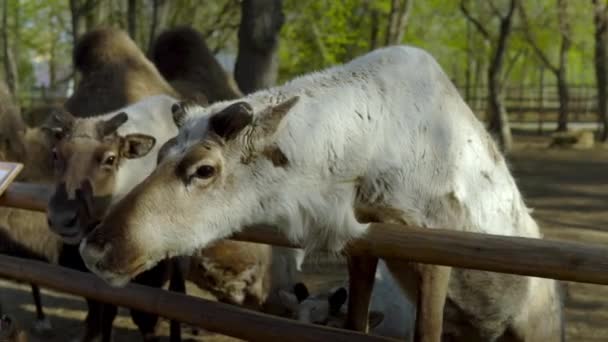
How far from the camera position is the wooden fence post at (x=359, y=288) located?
3295mm

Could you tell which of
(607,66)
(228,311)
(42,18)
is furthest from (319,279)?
(42,18)

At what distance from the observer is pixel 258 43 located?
28.1 feet

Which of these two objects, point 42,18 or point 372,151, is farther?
point 42,18

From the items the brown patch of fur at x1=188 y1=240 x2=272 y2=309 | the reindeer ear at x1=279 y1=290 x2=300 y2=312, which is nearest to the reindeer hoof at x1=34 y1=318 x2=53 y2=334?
the brown patch of fur at x1=188 y1=240 x2=272 y2=309

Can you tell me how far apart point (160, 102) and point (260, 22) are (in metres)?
3.66

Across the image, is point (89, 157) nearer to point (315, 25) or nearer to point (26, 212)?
point (26, 212)

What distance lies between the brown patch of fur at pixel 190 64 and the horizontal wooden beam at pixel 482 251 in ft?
14.3

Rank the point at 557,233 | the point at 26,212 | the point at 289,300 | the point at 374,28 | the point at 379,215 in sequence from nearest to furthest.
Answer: the point at 379,215, the point at 289,300, the point at 26,212, the point at 557,233, the point at 374,28

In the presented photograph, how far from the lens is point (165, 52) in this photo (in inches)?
308

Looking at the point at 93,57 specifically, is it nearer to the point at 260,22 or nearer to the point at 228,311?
the point at 260,22

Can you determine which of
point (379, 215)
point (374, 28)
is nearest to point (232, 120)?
point (379, 215)

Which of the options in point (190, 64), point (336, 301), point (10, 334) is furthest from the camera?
point (190, 64)

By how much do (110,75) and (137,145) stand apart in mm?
1993

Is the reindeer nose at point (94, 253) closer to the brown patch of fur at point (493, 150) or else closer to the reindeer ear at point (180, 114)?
the reindeer ear at point (180, 114)
